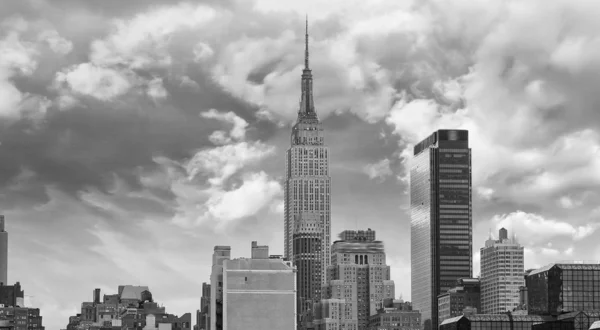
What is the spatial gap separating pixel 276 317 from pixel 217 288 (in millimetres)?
9790

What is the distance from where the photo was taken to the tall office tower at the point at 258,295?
170 metres

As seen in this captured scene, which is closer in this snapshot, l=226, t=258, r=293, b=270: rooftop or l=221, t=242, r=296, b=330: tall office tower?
l=221, t=242, r=296, b=330: tall office tower

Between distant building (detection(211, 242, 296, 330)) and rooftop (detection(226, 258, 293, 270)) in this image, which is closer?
distant building (detection(211, 242, 296, 330))

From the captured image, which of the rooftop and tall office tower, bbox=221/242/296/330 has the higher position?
the rooftop

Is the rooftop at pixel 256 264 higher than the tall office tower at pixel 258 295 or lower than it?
higher

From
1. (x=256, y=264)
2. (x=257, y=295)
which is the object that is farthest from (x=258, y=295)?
(x=256, y=264)

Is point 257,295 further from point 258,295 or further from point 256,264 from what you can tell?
point 256,264

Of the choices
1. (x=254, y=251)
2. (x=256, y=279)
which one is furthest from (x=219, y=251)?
(x=256, y=279)

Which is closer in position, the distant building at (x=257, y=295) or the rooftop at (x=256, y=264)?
the distant building at (x=257, y=295)

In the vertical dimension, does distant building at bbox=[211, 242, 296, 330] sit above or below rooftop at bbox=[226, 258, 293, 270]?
below

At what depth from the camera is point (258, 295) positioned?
563ft

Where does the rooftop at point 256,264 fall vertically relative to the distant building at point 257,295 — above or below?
above

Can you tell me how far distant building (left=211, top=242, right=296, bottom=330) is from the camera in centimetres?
17050

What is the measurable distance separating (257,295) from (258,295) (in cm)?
12
